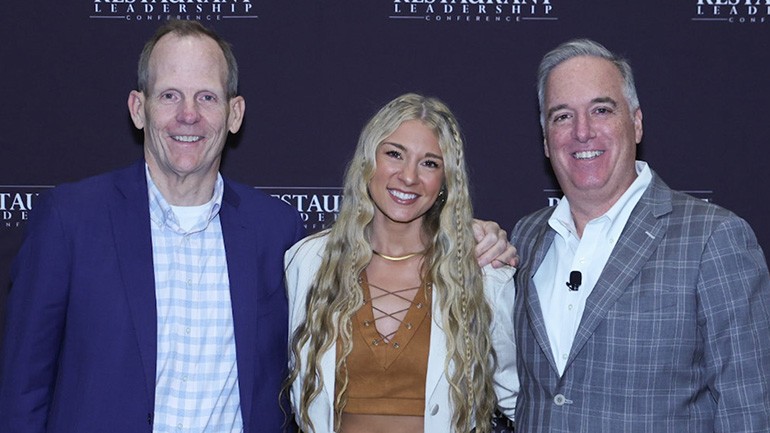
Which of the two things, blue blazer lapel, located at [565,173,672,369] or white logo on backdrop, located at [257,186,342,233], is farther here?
white logo on backdrop, located at [257,186,342,233]

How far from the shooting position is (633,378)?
2680mm

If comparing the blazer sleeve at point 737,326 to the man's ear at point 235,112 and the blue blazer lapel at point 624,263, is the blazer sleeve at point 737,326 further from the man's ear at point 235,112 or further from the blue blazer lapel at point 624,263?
the man's ear at point 235,112

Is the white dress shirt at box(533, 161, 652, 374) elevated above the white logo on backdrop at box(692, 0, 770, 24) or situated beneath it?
situated beneath

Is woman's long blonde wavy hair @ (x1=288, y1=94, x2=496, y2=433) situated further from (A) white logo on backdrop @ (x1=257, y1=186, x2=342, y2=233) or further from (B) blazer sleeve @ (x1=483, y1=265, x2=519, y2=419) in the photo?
(A) white logo on backdrop @ (x1=257, y1=186, x2=342, y2=233)

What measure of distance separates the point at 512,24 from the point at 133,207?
75.7 inches

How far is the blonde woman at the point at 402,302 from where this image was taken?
3053 millimetres

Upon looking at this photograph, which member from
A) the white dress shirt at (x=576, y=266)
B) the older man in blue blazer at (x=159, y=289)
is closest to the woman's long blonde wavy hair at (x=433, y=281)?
the older man in blue blazer at (x=159, y=289)

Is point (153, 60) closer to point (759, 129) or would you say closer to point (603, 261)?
point (603, 261)

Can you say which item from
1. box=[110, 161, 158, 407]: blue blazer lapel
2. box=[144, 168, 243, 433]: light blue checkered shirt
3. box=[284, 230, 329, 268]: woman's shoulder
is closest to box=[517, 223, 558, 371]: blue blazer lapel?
box=[284, 230, 329, 268]: woman's shoulder

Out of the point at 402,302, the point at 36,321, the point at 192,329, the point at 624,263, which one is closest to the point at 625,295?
the point at 624,263

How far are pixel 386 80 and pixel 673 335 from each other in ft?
6.11

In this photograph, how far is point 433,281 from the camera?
320 cm

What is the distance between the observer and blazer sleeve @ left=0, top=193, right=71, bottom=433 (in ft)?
8.99

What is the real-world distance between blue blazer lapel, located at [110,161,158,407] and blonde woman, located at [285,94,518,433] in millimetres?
572
